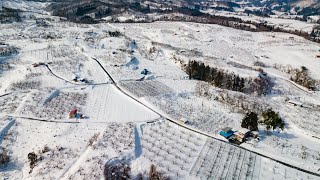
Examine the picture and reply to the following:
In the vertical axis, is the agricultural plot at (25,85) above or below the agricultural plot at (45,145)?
above

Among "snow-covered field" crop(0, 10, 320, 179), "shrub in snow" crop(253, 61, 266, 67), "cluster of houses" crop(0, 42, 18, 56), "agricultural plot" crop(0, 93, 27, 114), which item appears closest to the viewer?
"snow-covered field" crop(0, 10, 320, 179)

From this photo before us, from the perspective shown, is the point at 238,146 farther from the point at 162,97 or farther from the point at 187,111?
the point at 162,97

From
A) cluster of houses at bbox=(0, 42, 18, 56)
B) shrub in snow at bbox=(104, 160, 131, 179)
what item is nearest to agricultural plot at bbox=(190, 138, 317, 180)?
shrub in snow at bbox=(104, 160, 131, 179)

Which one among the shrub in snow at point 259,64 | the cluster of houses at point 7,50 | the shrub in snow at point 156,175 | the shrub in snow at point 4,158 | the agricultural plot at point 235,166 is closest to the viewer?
the shrub in snow at point 156,175

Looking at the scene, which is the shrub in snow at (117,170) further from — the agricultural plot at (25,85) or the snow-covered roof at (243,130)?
the agricultural plot at (25,85)

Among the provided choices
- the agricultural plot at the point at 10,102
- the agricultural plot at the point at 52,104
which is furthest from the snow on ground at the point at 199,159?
the agricultural plot at the point at 10,102

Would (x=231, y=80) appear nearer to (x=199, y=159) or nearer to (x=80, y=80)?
(x=80, y=80)

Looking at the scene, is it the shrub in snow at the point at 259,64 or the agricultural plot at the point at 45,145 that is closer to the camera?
the agricultural plot at the point at 45,145

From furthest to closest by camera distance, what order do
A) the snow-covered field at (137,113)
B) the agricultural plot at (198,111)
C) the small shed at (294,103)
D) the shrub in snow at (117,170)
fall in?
the small shed at (294,103)
the agricultural plot at (198,111)
the snow-covered field at (137,113)
the shrub in snow at (117,170)

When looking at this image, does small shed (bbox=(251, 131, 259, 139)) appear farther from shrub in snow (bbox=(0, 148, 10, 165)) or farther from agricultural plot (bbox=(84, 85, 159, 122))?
shrub in snow (bbox=(0, 148, 10, 165))
